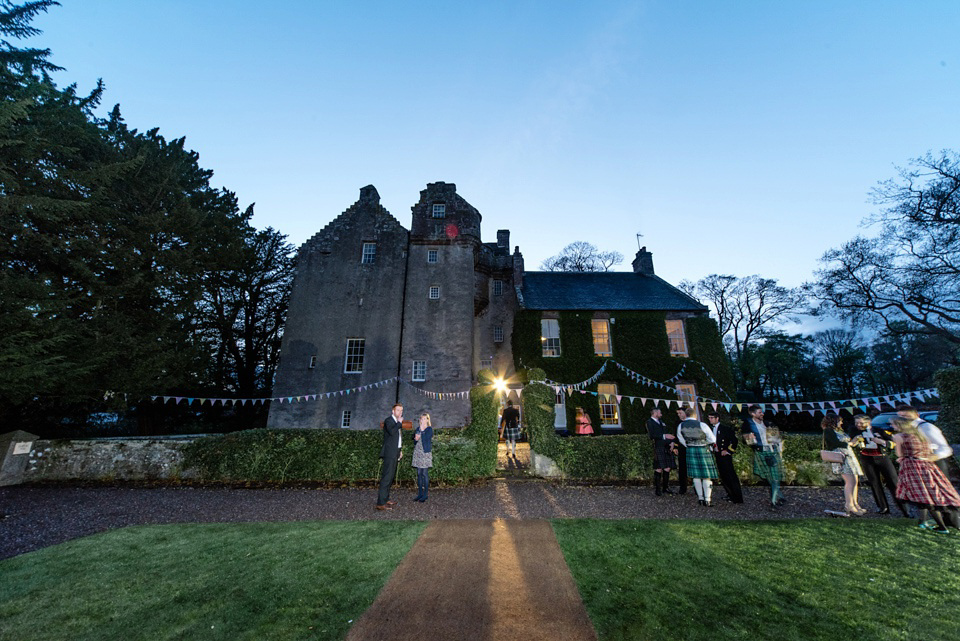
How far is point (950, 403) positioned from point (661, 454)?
35.2ft

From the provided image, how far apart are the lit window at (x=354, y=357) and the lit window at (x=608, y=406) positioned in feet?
43.9

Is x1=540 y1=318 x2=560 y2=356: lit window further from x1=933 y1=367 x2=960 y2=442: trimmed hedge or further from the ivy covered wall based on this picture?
x1=933 y1=367 x2=960 y2=442: trimmed hedge

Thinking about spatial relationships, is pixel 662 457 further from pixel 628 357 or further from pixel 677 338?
pixel 677 338

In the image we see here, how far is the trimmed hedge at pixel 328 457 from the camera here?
9102 millimetres

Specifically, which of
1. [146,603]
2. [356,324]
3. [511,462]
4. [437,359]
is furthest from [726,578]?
[356,324]

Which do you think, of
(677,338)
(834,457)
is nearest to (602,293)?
(677,338)

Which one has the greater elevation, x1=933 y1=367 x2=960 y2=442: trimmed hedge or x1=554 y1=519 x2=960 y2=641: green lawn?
x1=933 y1=367 x2=960 y2=442: trimmed hedge

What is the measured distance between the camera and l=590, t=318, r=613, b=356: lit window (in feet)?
66.0

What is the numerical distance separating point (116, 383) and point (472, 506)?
1430 centimetres

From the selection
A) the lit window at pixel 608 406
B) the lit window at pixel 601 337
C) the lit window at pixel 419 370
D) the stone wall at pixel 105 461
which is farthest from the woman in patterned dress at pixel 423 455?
the lit window at pixel 601 337

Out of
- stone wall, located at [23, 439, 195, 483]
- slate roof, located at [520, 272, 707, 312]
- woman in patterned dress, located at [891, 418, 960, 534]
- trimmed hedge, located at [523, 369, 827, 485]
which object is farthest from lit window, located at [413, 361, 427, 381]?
woman in patterned dress, located at [891, 418, 960, 534]

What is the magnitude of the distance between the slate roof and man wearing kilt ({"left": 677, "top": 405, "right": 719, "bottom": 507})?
44.6ft

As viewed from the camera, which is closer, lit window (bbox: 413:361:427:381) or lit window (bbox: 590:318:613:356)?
lit window (bbox: 413:361:427:381)

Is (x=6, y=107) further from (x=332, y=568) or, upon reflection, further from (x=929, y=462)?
(x=929, y=462)
